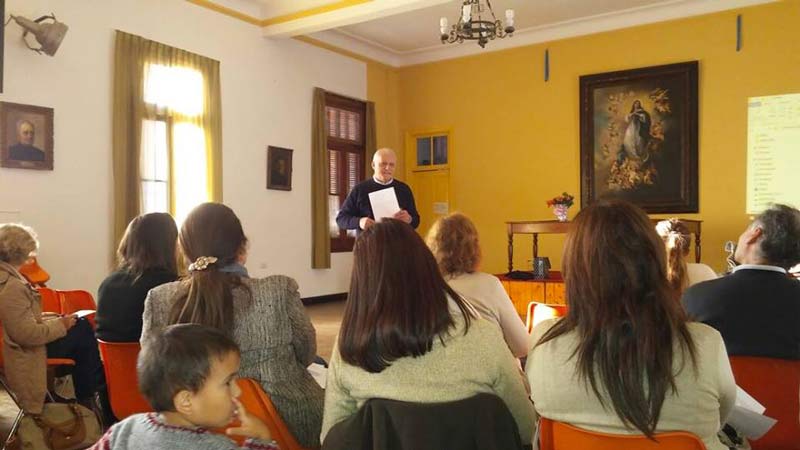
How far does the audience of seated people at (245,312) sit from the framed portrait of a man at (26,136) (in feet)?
13.6

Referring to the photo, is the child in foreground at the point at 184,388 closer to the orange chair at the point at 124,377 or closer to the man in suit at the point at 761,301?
the orange chair at the point at 124,377

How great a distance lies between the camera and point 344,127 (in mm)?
9117

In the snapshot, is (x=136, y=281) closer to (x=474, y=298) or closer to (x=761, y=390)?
(x=474, y=298)

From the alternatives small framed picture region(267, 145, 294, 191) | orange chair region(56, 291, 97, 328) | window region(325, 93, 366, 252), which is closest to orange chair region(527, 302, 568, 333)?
orange chair region(56, 291, 97, 328)

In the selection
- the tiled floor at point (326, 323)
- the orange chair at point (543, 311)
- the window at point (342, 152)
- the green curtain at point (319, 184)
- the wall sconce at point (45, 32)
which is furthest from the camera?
the window at point (342, 152)

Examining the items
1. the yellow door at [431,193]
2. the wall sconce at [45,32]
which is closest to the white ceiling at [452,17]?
the yellow door at [431,193]

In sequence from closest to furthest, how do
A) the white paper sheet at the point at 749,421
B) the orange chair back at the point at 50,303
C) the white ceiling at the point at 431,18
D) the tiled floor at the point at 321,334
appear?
1. the white paper sheet at the point at 749,421
2. the tiled floor at the point at 321,334
3. the orange chair back at the point at 50,303
4. the white ceiling at the point at 431,18

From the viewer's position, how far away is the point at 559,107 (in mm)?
8602

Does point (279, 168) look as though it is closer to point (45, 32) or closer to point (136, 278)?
point (45, 32)

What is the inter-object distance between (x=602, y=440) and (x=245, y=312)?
3.67ft

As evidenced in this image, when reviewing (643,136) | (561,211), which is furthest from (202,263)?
(643,136)

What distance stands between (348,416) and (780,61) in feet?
A: 25.0

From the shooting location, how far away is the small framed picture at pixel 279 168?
7836mm

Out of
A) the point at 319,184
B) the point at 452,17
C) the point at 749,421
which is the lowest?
the point at 749,421
